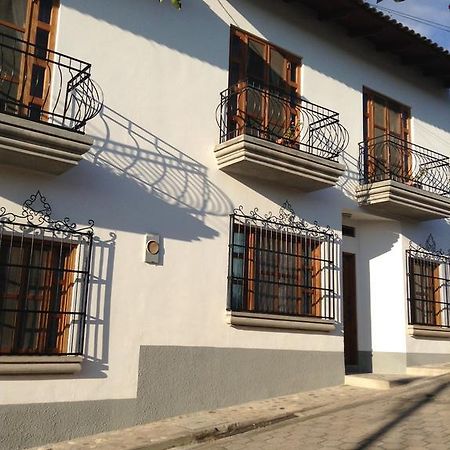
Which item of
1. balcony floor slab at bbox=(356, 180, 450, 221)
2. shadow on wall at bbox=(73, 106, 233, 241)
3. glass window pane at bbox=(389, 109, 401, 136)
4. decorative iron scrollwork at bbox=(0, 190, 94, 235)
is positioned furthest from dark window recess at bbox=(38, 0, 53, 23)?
glass window pane at bbox=(389, 109, 401, 136)

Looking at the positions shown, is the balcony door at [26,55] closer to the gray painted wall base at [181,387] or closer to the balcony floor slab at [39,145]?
the balcony floor slab at [39,145]

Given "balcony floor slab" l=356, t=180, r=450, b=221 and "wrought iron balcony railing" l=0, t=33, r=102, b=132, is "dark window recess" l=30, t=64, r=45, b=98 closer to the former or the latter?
"wrought iron balcony railing" l=0, t=33, r=102, b=132

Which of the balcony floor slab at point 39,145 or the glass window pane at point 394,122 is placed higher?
the glass window pane at point 394,122

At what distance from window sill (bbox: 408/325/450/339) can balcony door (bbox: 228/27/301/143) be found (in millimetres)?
4087

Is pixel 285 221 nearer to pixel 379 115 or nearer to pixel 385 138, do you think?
pixel 385 138

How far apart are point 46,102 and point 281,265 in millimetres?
4083

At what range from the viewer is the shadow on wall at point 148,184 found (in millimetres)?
7305

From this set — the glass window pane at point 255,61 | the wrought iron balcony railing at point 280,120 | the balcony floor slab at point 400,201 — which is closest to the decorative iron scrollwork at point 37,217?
the wrought iron balcony railing at point 280,120

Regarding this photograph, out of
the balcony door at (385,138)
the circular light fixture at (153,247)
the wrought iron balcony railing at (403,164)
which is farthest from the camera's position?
the balcony door at (385,138)

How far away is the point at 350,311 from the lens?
1097 centimetres

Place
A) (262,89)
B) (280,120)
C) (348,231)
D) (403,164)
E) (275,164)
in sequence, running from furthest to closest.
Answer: (403,164), (348,231), (280,120), (262,89), (275,164)

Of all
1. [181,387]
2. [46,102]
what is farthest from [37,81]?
[181,387]

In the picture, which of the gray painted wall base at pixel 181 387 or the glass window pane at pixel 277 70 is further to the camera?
the glass window pane at pixel 277 70

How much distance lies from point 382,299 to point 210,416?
474cm
